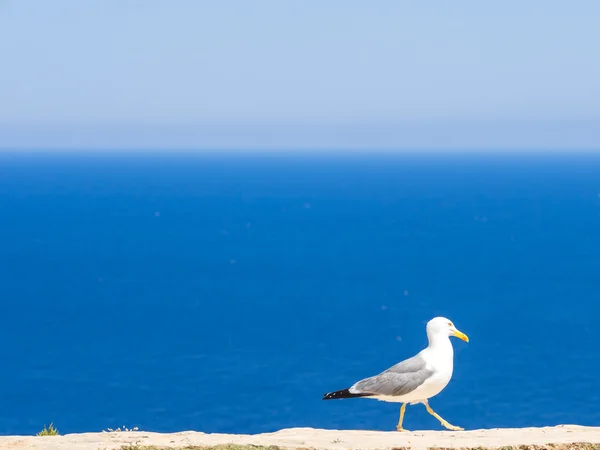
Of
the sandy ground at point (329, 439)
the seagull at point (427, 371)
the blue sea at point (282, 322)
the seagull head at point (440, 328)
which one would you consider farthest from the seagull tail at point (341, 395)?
the blue sea at point (282, 322)

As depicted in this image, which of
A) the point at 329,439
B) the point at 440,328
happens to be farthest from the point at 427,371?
the point at 329,439

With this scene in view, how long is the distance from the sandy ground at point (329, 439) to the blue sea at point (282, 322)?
4495 cm

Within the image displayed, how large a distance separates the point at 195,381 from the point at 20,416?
15.2 metres

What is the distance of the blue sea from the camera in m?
66.1

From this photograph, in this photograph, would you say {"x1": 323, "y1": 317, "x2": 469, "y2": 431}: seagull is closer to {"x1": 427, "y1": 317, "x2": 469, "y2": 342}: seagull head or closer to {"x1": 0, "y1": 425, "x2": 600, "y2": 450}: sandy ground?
{"x1": 427, "y1": 317, "x2": 469, "y2": 342}: seagull head

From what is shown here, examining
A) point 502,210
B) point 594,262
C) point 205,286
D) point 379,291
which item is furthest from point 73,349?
point 502,210

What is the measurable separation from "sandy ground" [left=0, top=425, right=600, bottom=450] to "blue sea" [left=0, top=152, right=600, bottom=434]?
44948mm

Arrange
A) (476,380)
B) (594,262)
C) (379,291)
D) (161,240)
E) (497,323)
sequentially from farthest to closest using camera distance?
(161,240) → (594,262) → (379,291) → (497,323) → (476,380)

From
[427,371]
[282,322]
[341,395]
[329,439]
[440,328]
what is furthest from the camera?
[282,322]

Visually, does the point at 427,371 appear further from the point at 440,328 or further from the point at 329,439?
the point at 329,439

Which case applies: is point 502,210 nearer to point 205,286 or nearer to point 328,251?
point 328,251

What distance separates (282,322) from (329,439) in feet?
272

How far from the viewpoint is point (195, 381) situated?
73688 millimetres

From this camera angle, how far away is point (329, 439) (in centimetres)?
1176
